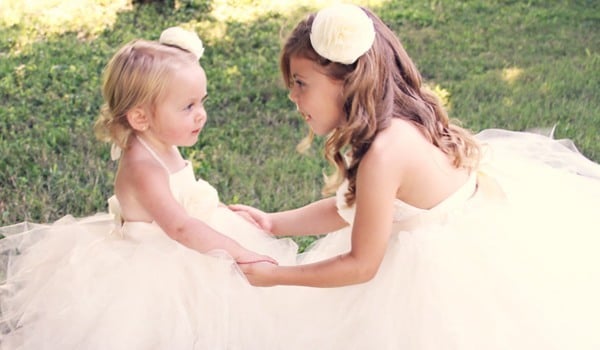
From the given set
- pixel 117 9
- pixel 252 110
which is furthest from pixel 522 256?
pixel 117 9

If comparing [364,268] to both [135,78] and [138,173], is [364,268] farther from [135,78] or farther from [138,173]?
[135,78]

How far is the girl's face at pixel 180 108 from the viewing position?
8.26 ft

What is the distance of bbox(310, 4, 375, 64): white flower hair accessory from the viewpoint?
85.6 inches

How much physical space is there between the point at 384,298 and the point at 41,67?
380 centimetres

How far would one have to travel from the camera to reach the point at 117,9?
6777 mm

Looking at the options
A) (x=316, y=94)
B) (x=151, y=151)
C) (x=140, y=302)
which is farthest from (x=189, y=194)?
(x=316, y=94)

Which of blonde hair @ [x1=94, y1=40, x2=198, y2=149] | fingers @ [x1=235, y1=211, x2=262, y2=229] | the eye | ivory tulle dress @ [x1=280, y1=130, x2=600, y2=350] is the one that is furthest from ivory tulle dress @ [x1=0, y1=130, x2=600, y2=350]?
the eye

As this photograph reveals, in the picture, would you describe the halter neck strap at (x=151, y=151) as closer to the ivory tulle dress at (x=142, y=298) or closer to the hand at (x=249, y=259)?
the ivory tulle dress at (x=142, y=298)

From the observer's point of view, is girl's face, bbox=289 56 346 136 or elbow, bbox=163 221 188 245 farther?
elbow, bbox=163 221 188 245

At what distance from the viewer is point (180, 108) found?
2.55 meters

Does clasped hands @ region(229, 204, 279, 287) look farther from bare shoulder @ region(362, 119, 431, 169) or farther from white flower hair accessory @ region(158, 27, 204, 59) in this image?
white flower hair accessory @ region(158, 27, 204, 59)

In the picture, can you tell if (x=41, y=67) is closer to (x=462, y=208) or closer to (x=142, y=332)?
(x=142, y=332)

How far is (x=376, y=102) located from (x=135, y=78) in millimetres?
781

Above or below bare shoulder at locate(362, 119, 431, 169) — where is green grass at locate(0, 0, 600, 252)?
below
